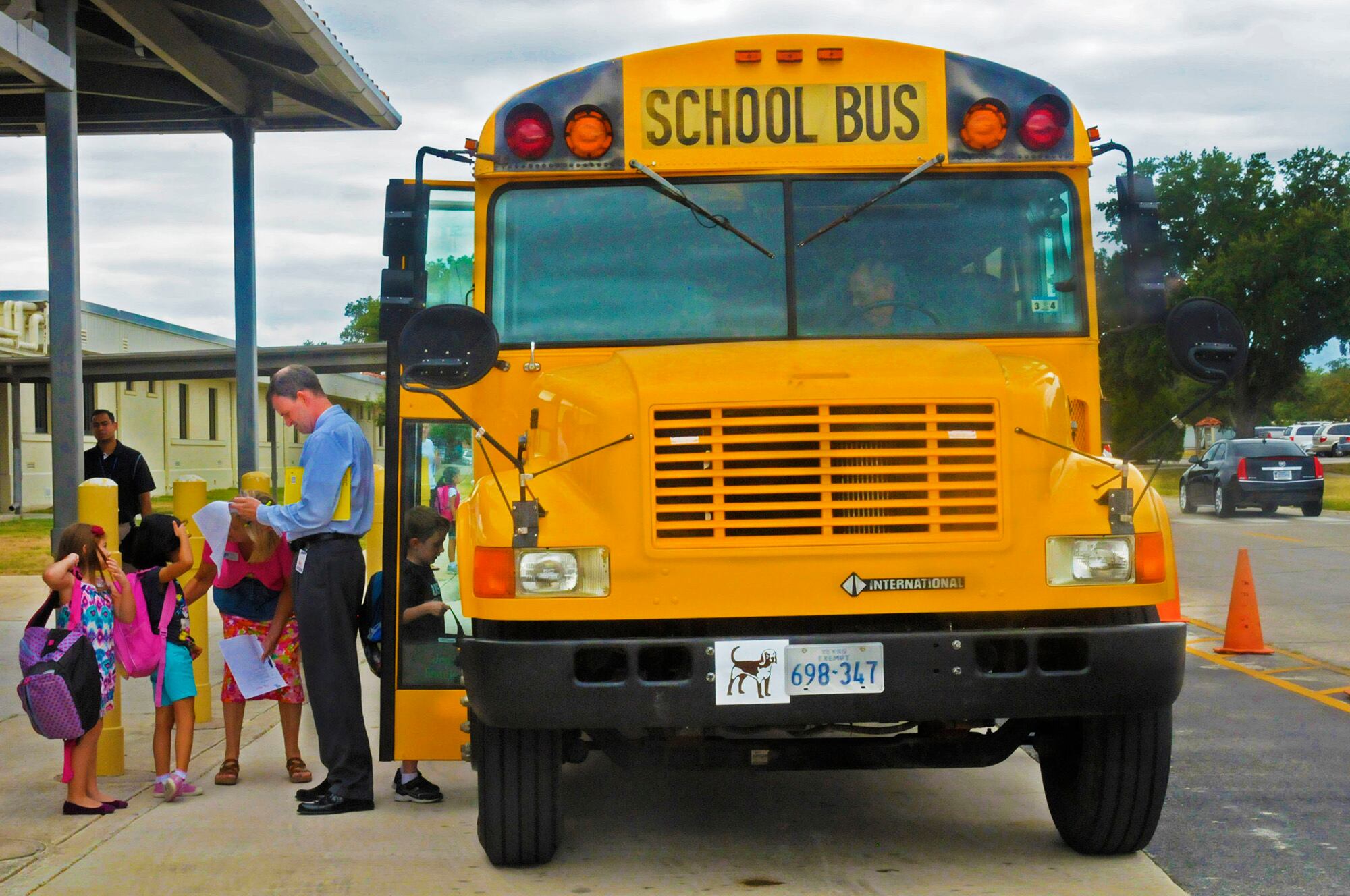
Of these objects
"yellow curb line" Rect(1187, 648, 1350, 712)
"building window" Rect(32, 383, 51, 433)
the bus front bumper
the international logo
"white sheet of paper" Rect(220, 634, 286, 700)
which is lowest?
"yellow curb line" Rect(1187, 648, 1350, 712)

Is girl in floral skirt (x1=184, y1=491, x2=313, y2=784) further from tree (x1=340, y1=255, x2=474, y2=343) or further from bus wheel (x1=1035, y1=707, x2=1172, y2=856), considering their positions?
bus wheel (x1=1035, y1=707, x2=1172, y2=856)

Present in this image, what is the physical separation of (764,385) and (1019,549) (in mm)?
946

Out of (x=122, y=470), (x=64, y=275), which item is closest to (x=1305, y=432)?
(x=64, y=275)

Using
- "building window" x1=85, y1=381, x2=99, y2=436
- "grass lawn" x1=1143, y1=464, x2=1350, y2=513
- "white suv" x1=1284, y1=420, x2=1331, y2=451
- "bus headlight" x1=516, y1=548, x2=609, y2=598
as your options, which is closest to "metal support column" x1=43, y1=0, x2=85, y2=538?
"bus headlight" x1=516, y1=548, x2=609, y2=598

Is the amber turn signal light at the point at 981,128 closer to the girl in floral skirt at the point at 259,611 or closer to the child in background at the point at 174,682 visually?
the girl in floral skirt at the point at 259,611

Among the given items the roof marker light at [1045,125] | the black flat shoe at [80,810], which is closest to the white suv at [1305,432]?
the roof marker light at [1045,125]

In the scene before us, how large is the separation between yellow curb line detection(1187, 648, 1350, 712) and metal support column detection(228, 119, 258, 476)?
12.3 m

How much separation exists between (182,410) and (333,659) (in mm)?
45835

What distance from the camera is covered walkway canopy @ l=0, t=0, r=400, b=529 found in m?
12.9

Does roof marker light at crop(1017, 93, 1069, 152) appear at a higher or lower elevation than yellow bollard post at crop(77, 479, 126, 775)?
higher

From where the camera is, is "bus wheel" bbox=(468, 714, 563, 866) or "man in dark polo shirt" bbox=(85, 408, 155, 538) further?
"man in dark polo shirt" bbox=(85, 408, 155, 538)

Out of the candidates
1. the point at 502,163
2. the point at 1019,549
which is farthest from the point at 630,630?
the point at 502,163

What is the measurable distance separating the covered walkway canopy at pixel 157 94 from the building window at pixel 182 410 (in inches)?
1196

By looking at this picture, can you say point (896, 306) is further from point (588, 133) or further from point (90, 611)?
point (90, 611)
